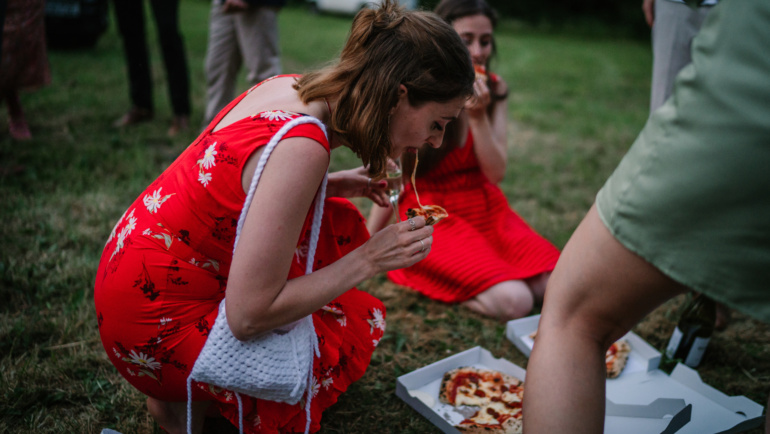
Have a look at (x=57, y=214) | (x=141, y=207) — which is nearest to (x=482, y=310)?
(x=141, y=207)

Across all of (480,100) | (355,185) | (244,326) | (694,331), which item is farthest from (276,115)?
(694,331)

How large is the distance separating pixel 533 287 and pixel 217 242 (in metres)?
1.78

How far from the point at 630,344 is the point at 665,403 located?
0.52 m

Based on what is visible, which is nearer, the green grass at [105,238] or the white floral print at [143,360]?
the white floral print at [143,360]

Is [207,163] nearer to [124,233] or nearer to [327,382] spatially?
[124,233]

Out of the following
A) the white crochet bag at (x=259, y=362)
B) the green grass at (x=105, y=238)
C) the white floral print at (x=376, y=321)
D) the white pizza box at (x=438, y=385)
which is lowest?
the green grass at (x=105, y=238)

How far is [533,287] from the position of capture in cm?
279

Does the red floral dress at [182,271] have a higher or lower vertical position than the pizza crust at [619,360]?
higher

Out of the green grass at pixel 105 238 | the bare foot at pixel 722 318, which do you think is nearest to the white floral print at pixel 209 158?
the green grass at pixel 105 238

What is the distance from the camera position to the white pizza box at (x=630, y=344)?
222cm

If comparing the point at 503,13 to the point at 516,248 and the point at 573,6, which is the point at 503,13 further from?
the point at 516,248

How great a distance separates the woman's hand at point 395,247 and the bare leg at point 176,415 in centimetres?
72

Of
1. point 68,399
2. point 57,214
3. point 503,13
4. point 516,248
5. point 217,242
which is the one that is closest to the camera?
point 217,242

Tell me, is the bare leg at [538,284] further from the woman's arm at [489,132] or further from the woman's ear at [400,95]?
the woman's ear at [400,95]
